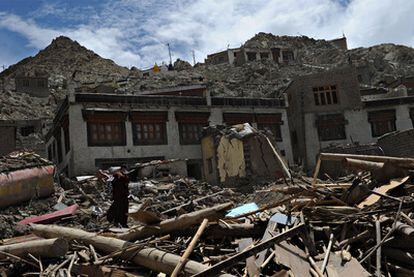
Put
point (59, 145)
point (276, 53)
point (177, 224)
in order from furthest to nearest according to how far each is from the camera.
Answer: point (276, 53) → point (59, 145) → point (177, 224)

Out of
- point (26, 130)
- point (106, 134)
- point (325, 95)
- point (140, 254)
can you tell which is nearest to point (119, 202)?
point (140, 254)

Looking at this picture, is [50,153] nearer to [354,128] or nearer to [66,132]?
[66,132]

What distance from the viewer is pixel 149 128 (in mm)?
27219

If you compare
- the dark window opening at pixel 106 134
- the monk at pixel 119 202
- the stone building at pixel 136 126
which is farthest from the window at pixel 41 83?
the monk at pixel 119 202

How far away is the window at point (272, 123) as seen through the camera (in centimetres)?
3143

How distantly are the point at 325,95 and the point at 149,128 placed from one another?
53.7 ft

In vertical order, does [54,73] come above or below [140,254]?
above

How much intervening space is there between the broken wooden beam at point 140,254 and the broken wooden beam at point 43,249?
46cm

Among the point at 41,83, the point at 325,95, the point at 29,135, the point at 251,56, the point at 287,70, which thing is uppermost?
the point at 251,56

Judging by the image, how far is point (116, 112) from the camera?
85.0 ft

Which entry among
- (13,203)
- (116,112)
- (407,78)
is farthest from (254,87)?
Result: (13,203)

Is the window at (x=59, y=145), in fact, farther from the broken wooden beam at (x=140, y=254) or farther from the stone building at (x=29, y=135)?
the broken wooden beam at (x=140, y=254)

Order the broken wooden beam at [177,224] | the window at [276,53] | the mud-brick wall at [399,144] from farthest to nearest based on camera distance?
the window at [276,53], the mud-brick wall at [399,144], the broken wooden beam at [177,224]

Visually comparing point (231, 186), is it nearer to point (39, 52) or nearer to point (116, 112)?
point (116, 112)
